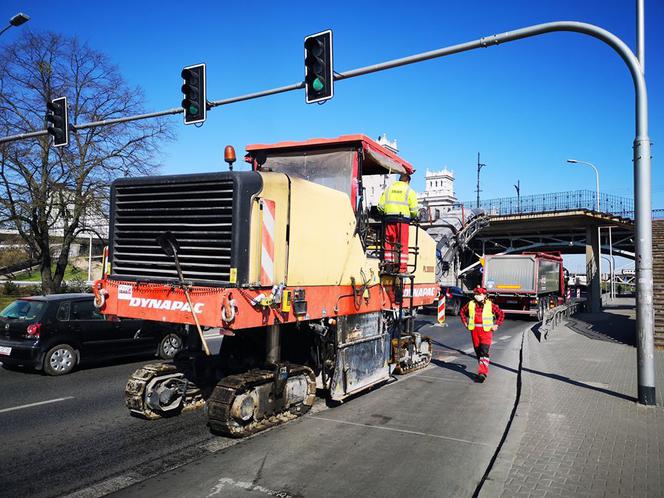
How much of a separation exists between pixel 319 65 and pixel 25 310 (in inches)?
268

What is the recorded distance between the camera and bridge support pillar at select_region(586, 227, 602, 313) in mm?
29312

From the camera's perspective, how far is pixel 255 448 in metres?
5.28

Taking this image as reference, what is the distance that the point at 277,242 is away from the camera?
524 cm

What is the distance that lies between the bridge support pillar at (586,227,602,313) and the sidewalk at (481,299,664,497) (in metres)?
21.0

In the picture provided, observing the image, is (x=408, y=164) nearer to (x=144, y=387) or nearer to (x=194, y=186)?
(x=194, y=186)

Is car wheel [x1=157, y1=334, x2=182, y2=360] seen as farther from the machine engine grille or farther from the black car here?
the machine engine grille

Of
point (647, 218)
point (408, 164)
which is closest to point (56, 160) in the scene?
point (408, 164)

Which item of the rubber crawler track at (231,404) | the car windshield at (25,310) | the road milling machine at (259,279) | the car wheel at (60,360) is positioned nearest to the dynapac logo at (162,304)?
the road milling machine at (259,279)

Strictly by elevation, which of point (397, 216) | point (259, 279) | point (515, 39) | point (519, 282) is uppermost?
point (515, 39)

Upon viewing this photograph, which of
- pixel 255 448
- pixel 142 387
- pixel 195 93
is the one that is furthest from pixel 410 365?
pixel 195 93

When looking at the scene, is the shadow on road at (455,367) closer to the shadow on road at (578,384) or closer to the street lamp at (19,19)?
the shadow on road at (578,384)

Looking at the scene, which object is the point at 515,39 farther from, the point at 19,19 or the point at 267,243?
the point at 19,19

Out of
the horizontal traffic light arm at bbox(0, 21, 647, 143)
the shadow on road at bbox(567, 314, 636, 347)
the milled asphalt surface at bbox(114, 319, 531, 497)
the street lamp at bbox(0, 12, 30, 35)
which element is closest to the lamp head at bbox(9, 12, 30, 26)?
the street lamp at bbox(0, 12, 30, 35)

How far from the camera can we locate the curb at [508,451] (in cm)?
419
